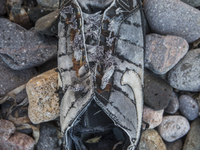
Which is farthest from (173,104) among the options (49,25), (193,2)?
(49,25)

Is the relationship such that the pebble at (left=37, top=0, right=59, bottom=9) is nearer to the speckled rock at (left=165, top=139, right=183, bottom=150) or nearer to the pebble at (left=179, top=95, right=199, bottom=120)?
the pebble at (left=179, top=95, right=199, bottom=120)

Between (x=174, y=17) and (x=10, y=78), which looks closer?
(x=174, y=17)

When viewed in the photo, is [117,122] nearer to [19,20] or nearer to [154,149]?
[154,149]

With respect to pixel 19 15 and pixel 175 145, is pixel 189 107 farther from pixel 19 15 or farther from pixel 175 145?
pixel 19 15

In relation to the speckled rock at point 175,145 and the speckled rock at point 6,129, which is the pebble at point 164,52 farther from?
the speckled rock at point 6,129

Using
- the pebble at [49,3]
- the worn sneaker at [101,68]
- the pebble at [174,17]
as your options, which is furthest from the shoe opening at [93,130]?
the pebble at [49,3]
